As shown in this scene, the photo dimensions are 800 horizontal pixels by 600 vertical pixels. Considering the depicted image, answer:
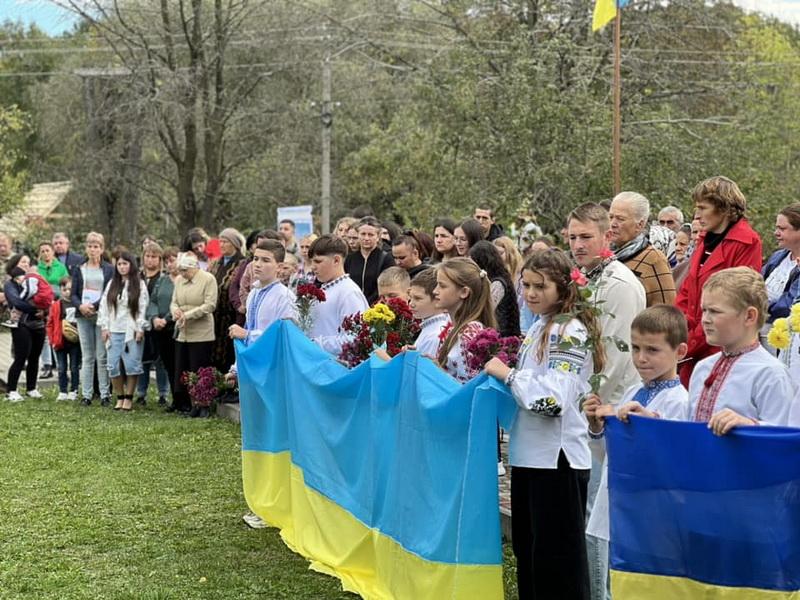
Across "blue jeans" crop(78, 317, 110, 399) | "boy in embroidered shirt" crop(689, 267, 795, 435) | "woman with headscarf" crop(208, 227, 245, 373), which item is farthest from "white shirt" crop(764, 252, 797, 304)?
"blue jeans" crop(78, 317, 110, 399)

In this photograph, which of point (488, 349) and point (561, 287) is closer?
point (561, 287)

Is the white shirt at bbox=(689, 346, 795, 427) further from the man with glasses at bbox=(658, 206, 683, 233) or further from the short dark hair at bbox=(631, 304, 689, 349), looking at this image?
the man with glasses at bbox=(658, 206, 683, 233)

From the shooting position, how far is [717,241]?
6.89 metres

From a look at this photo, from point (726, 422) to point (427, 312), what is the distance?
3.25 metres

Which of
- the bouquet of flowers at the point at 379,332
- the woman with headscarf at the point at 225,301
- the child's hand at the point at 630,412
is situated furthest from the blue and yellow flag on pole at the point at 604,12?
the child's hand at the point at 630,412

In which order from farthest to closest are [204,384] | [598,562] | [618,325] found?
[204,384], [618,325], [598,562]

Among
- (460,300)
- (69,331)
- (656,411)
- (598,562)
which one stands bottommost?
(69,331)

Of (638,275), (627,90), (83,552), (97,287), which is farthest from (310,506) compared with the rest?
(627,90)

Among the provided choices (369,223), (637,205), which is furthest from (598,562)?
(369,223)

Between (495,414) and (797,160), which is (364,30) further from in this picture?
(495,414)

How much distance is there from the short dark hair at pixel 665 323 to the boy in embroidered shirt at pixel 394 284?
3.64 m

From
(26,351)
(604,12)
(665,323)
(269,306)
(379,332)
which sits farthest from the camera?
(604,12)

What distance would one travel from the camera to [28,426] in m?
13.6

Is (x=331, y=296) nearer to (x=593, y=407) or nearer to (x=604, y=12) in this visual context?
(x=593, y=407)
